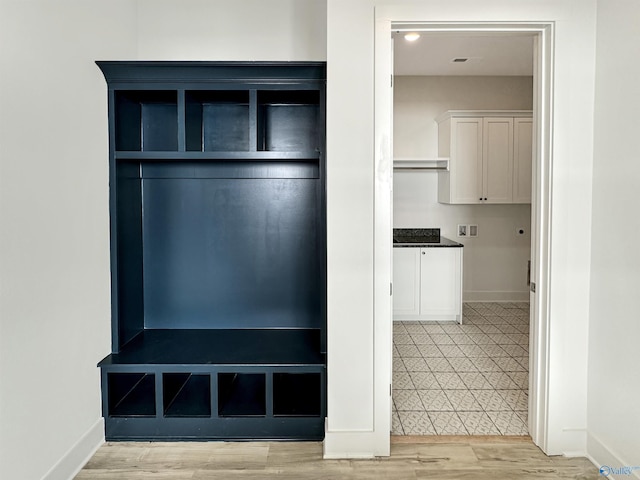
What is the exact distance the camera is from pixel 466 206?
562 cm

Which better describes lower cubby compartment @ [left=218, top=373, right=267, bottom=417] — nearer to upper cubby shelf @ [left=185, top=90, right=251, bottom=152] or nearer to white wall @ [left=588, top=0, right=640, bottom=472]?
upper cubby shelf @ [left=185, top=90, right=251, bottom=152]

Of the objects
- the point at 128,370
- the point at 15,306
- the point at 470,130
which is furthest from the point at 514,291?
the point at 15,306

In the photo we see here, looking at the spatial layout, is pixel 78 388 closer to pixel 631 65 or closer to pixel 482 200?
pixel 631 65

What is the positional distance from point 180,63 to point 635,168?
226 centimetres

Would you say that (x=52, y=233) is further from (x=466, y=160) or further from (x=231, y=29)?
(x=466, y=160)

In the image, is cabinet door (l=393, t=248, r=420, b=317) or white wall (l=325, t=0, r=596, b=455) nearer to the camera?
white wall (l=325, t=0, r=596, b=455)

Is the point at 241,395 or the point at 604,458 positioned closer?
the point at 604,458

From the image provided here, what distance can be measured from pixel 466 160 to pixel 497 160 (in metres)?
0.36

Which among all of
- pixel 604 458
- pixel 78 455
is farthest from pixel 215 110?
pixel 604 458

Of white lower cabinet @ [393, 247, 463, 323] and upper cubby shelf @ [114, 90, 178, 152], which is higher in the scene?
upper cubby shelf @ [114, 90, 178, 152]

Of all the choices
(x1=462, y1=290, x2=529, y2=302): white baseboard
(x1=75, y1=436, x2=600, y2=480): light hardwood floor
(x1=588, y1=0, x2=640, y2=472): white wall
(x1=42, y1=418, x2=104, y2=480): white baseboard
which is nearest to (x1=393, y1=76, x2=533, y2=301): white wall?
(x1=462, y1=290, x2=529, y2=302): white baseboard

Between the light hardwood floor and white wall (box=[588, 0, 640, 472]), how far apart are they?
270 mm

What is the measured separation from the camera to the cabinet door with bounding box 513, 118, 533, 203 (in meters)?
5.26

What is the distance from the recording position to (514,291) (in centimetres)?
574
